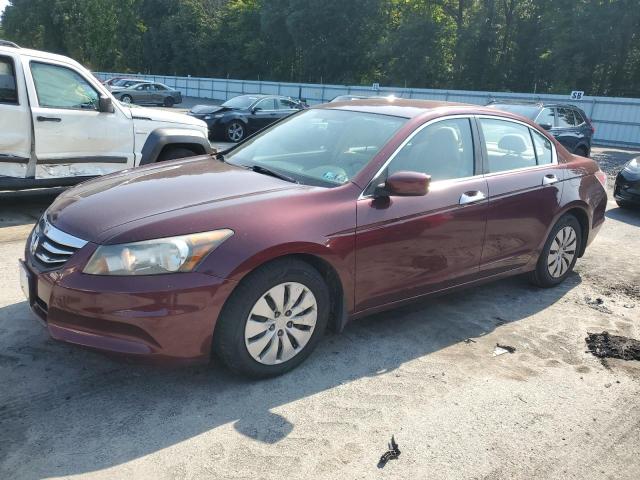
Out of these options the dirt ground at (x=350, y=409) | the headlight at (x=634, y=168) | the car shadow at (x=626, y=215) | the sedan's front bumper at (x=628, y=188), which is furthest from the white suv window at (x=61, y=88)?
the headlight at (x=634, y=168)

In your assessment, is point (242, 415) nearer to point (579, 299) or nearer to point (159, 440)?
point (159, 440)

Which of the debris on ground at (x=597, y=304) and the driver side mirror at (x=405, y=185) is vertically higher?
the driver side mirror at (x=405, y=185)

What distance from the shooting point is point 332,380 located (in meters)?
Result: 3.44

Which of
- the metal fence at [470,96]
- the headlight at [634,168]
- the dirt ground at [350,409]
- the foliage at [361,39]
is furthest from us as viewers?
the foliage at [361,39]

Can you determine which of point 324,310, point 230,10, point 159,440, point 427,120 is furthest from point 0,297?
point 230,10

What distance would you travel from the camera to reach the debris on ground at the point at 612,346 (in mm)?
4039

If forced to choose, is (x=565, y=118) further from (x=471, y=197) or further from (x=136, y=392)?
(x=136, y=392)

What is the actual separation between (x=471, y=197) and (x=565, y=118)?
9.43 metres

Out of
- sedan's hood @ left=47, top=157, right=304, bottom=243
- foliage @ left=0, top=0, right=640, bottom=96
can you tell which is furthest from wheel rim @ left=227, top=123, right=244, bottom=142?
foliage @ left=0, top=0, right=640, bottom=96

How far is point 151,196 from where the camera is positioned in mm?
3389

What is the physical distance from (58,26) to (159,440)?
71575 millimetres

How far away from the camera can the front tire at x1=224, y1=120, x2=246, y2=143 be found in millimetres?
16392

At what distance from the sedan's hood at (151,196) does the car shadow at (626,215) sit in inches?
271

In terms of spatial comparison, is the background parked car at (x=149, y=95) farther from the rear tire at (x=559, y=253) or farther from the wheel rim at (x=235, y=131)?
the rear tire at (x=559, y=253)
